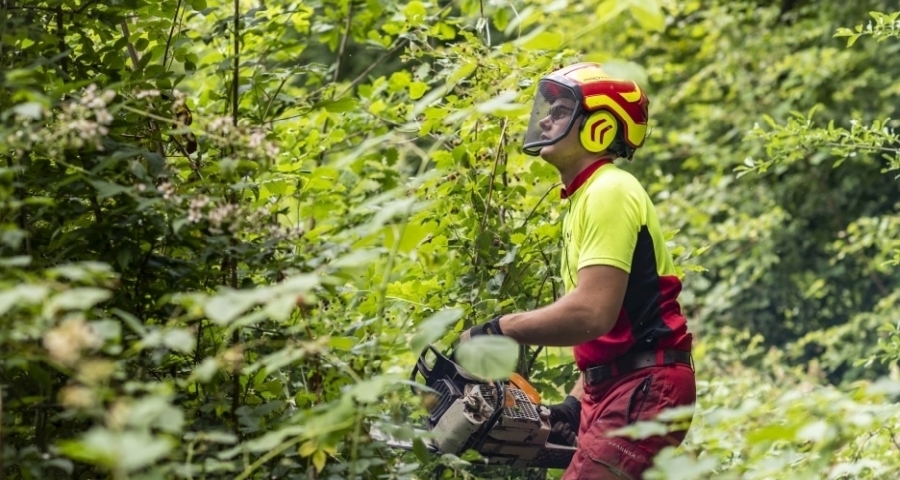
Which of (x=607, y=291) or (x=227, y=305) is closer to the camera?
(x=227, y=305)

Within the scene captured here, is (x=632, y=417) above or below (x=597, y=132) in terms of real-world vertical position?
below

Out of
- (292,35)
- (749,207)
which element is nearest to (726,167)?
(749,207)

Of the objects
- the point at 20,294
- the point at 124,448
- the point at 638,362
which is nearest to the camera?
the point at 124,448

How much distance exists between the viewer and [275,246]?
9.16 ft

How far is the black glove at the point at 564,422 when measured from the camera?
3.68 m

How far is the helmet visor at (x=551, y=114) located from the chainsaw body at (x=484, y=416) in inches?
31.1

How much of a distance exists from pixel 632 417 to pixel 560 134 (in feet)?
3.01

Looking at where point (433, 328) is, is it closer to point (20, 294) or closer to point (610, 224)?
point (20, 294)

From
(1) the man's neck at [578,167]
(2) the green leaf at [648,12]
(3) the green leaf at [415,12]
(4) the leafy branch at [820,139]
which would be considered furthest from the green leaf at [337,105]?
(4) the leafy branch at [820,139]

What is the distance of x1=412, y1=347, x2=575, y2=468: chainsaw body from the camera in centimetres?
323

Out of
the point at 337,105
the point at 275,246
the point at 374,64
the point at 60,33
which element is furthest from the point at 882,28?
the point at 60,33

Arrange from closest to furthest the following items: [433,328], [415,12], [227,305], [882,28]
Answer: [227,305] < [433,328] < [882,28] < [415,12]

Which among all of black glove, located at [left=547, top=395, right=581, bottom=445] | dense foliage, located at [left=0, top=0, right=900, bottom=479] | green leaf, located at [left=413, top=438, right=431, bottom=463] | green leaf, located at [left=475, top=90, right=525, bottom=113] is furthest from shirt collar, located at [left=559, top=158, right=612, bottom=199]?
green leaf, located at [left=475, top=90, right=525, bottom=113]

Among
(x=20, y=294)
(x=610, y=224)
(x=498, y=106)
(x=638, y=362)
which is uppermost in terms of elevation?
(x=498, y=106)
